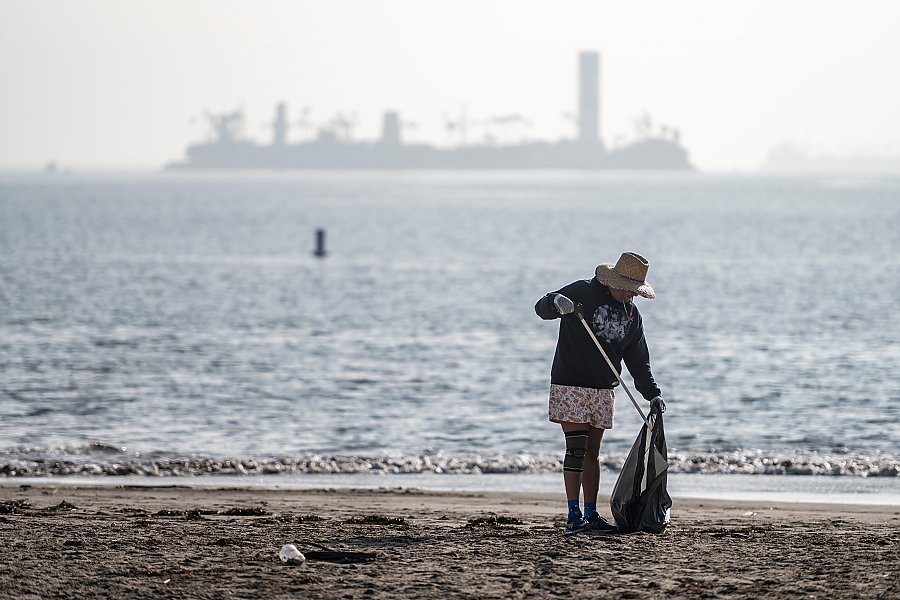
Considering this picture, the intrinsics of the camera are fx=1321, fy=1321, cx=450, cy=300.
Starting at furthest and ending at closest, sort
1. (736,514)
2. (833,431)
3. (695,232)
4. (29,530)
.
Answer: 1. (695,232)
2. (833,431)
3. (736,514)
4. (29,530)

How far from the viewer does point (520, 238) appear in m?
69.1

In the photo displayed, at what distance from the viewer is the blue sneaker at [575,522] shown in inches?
301

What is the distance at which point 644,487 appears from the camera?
767 cm

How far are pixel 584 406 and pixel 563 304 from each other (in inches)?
25.9

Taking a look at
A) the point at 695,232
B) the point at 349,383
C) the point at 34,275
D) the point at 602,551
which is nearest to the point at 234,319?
the point at 349,383

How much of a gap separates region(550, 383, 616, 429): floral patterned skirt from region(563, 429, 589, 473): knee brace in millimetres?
105

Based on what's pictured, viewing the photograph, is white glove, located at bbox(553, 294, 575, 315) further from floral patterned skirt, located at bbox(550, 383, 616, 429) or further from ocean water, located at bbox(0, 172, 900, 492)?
ocean water, located at bbox(0, 172, 900, 492)

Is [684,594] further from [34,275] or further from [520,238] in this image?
[520,238]

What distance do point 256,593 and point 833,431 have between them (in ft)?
32.6

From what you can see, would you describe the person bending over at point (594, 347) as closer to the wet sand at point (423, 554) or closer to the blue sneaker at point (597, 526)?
the blue sneaker at point (597, 526)

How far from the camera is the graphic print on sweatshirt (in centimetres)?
742

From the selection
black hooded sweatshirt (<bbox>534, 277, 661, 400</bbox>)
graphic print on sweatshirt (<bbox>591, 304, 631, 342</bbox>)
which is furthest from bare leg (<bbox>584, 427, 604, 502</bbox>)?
graphic print on sweatshirt (<bbox>591, 304, 631, 342</bbox>)

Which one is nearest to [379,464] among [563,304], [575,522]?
[575,522]

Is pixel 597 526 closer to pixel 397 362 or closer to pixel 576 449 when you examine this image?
pixel 576 449
